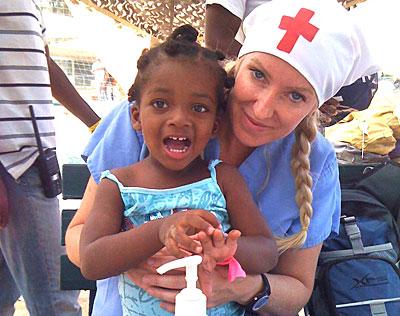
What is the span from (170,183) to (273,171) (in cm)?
33

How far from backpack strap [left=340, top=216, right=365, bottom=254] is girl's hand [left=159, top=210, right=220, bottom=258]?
2.53 ft

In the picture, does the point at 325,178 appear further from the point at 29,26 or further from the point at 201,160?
the point at 29,26

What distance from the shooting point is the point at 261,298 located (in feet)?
4.02

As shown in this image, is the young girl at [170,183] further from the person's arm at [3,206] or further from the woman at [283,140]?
the person's arm at [3,206]

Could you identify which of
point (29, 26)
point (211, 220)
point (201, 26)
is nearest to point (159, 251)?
point (211, 220)

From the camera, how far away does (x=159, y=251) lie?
1039mm

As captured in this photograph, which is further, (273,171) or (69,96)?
(69,96)

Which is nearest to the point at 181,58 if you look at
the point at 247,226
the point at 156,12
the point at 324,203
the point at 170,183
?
the point at 170,183

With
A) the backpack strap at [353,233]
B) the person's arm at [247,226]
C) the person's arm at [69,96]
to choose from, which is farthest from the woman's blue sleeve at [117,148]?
the person's arm at [69,96]

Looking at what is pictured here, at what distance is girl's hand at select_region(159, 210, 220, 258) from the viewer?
2.76 ft

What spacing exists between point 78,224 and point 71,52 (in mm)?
4972

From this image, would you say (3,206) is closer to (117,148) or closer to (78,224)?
(78,224)

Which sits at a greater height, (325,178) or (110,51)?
(325,178)

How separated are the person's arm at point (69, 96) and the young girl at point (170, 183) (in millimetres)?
927
